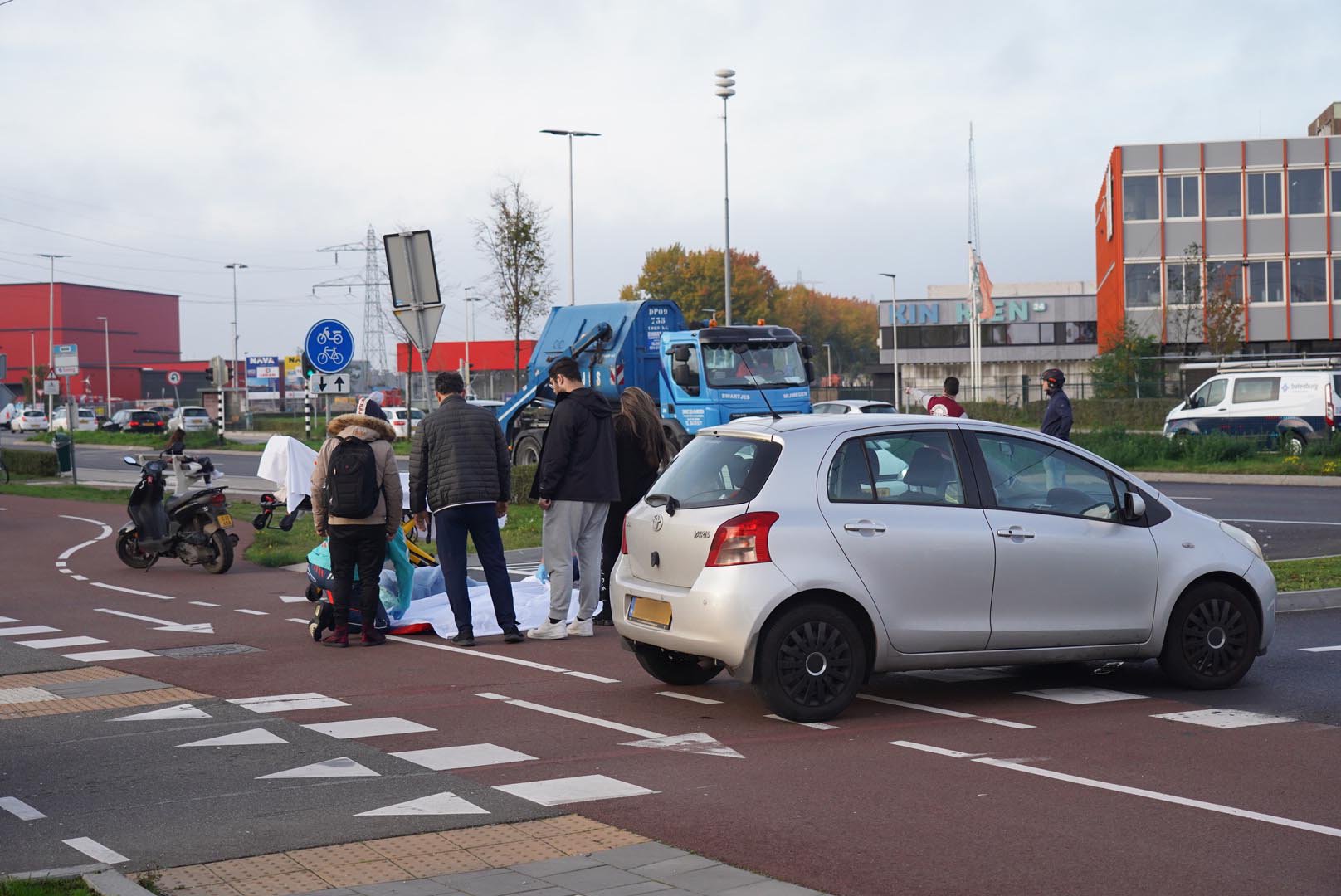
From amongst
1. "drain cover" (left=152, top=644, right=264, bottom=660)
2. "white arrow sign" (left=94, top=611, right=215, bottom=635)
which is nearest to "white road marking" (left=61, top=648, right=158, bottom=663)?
"drain cover" (left=152, top=644, right=264, bottom=660)

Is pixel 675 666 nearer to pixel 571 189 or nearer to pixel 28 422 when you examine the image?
pixel 571 189

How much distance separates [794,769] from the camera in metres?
6.69

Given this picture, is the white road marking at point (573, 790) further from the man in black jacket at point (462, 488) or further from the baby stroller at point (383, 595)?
the baby stroller at point (383, 595)

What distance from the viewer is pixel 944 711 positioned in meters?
8.09

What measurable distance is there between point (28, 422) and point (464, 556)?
3100 inches

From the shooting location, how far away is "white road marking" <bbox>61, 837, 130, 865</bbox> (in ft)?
17.5

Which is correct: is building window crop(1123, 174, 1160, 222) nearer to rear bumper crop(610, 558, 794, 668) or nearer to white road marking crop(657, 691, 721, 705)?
white road marking crop(657, 691, 721, 705)

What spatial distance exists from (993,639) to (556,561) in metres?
3.91

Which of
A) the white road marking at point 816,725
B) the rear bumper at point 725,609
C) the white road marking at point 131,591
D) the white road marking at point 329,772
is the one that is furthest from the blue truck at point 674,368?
the white road marking at point 329,772

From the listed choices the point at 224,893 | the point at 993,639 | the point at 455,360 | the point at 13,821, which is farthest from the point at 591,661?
the point at 455,360

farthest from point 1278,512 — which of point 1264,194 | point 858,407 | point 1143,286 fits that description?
point 1264,194

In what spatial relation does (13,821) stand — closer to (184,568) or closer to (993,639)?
(993,639)

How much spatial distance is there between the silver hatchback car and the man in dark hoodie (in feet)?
6.66

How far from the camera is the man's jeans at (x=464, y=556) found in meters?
10.8
